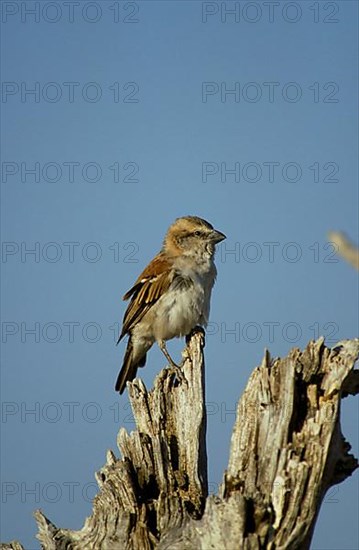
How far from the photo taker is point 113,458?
598cm

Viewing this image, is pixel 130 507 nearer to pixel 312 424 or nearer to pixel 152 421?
pixel 152 421

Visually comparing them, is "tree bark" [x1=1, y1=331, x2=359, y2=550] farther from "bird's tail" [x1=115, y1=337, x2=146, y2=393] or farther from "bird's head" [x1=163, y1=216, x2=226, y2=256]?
"bird's head" [x1=163, y1=216, x2=226, y2=256]

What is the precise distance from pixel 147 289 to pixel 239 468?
4258 millimetres

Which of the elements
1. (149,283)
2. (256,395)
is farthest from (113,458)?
(149,283)

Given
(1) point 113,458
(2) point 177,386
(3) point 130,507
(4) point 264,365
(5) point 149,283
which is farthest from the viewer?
(5) point 149,283

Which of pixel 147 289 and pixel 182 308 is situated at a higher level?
pixel 147 289

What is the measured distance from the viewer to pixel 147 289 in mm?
9219

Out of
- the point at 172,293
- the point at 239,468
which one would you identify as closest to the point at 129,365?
the point at 172,293

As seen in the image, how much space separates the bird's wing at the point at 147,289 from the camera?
9172mm

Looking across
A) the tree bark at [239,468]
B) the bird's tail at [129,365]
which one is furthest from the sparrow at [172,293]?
the tree bark at [239,468]

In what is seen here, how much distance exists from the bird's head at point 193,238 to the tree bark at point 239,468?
10.8 ft

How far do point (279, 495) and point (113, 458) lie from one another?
1.69m

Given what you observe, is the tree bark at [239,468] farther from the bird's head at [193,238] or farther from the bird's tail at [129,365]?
the bird's head at [193,238]

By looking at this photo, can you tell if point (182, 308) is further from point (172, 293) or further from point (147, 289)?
point (147, 289)
